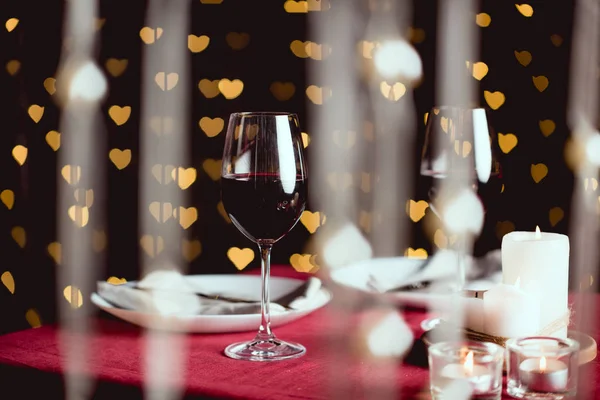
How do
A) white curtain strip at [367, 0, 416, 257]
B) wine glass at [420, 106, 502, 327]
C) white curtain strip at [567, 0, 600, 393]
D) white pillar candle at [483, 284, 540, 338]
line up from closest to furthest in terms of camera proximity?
white pillar candle at [483, 284, 540, 338] < wine glass at [420, 106, 502, 327] < white curtain strip at [567, 0, 600, 393] < white curtain strip at [367, 0, 416, 257]

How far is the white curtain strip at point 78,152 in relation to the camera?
6.60 feet

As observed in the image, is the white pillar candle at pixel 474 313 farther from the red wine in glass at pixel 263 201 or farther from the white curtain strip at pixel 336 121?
the white curtain strip at pixel 336 121

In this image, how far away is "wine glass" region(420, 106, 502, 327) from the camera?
970mm

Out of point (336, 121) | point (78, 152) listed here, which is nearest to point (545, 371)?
point (336, 121)

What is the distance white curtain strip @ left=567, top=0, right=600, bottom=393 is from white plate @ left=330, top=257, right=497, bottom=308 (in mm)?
783

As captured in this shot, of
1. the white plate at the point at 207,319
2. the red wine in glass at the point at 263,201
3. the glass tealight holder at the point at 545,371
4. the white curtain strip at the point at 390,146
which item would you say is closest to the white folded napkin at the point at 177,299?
the white plate at the point at 207,319

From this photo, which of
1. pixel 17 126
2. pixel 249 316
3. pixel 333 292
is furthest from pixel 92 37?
pixel 249 316

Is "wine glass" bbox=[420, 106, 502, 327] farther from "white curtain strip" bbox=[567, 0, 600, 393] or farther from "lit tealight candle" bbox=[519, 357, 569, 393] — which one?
"white curtain strip" bbox=[567, 0, 600, 393]

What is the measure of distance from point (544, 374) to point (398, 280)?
46 centimetres

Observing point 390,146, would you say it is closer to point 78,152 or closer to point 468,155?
point 78,152

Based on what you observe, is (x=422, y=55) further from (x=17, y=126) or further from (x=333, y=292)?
(x=17, y=126)

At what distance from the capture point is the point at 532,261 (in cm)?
77

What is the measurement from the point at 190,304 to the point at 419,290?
318 mm

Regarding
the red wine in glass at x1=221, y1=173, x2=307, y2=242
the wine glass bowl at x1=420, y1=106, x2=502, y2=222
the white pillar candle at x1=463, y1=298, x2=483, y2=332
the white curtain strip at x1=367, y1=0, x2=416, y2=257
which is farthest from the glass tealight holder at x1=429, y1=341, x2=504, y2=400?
the white curtain strip at x1=367, y1=0, x2=416, y2=257
